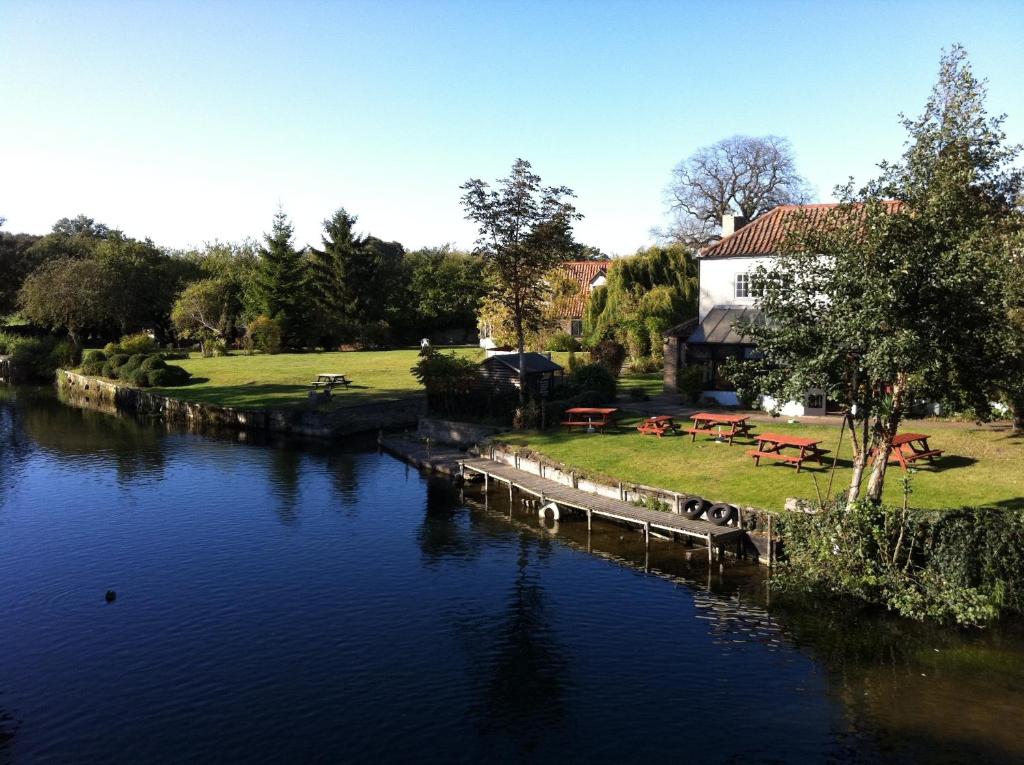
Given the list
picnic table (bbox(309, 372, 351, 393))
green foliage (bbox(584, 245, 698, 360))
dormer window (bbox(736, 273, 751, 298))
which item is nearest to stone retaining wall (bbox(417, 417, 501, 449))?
picnic table (bbox(309, 372, 351, 393))

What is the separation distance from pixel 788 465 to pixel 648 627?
1085 centimetres

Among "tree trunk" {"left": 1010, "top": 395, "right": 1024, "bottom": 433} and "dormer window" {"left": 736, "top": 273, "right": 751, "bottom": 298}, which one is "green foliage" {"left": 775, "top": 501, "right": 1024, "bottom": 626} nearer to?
"tree trunk" {"left": 1010, "top": 395, "right": 1024, "bottom": 433}

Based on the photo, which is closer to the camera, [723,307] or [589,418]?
[589,418]

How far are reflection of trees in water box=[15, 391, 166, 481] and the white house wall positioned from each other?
91.6 feet

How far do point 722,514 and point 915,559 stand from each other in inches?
216

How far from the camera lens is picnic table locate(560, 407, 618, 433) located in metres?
33.8

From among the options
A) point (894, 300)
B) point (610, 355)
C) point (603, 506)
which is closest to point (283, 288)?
point (610, 355)

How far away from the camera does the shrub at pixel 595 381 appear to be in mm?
40312

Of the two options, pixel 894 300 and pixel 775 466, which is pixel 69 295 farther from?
pixel 894 300

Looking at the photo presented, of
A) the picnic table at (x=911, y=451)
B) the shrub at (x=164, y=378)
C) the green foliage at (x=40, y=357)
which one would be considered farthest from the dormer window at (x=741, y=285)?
the green foliage at (x=40, y=357)

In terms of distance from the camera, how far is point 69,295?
72.5 meters

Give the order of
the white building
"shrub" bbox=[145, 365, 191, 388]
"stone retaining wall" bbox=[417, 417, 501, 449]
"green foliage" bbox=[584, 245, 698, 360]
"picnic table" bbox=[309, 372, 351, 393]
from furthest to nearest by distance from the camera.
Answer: "shrub" bbox=[145, 365, 191, 388]
"green foliage" bbox=[584, 245, 698, 360]
"picnic table" bbox=[309, 372, 351, 393]
the white building
"stone retaining wall" bbox=[417, 417, 501, 449]

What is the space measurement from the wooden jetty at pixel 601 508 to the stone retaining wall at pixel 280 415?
13.2 m

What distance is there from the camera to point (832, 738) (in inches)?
528
